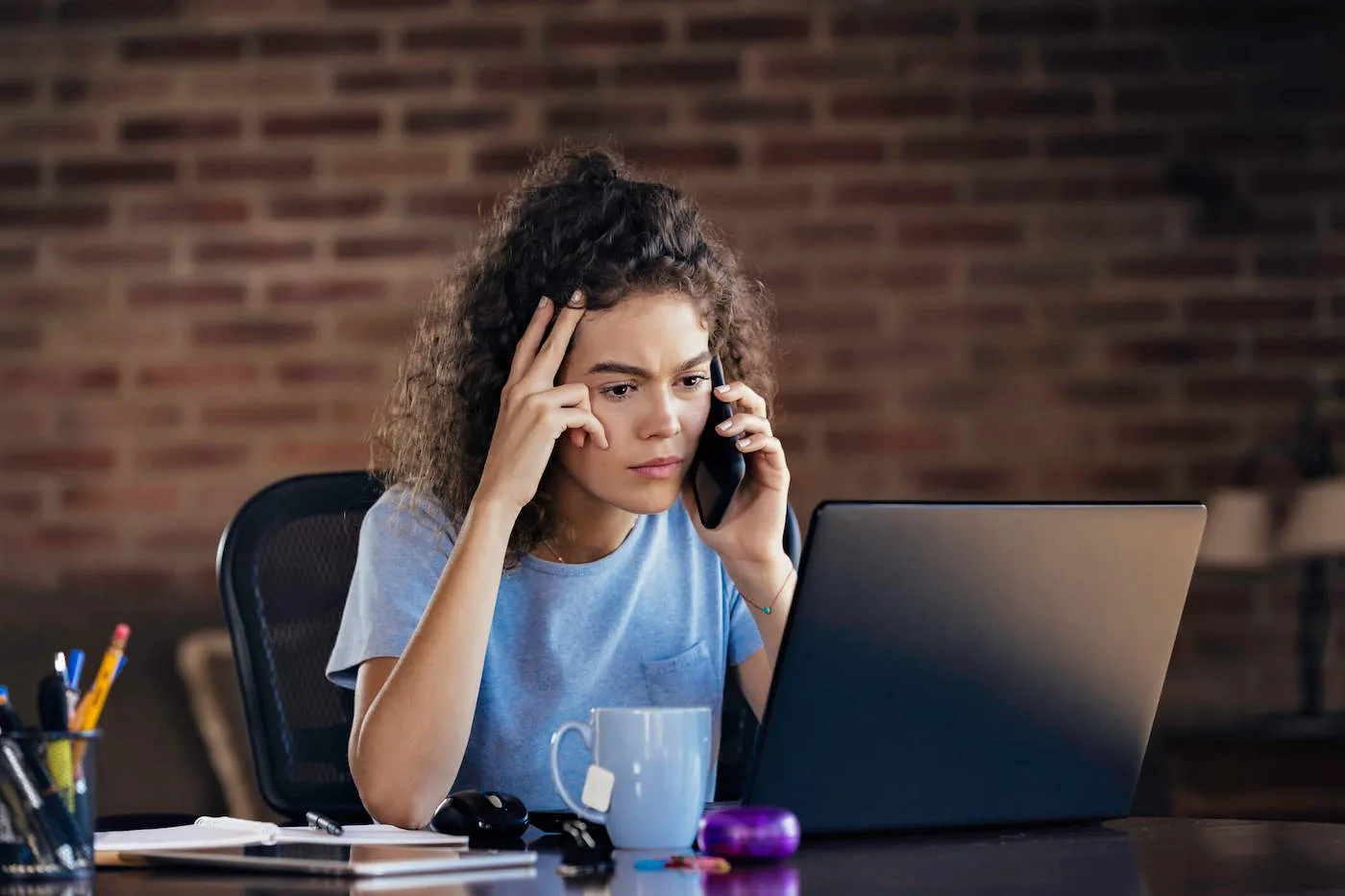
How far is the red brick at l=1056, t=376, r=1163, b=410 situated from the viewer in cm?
298

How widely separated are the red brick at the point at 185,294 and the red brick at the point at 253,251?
0.15 ft

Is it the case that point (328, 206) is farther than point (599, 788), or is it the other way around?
point (328, 206)

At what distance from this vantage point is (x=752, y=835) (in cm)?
102

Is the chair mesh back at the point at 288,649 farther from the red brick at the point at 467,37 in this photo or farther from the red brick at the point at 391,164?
the red brick at the point at 467,37

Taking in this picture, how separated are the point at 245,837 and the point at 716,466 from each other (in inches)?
25.6

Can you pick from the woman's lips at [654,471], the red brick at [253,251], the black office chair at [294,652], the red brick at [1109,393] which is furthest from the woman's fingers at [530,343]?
the red brick at [1109,393]

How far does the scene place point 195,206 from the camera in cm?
301

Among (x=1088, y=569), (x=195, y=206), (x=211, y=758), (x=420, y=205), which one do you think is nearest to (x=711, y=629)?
(x=1088, y=569)

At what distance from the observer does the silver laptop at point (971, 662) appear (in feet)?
3.50

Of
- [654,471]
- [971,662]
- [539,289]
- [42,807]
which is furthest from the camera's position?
[539,289]

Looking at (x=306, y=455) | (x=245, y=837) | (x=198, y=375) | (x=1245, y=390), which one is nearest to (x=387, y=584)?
(x=245, y=837)

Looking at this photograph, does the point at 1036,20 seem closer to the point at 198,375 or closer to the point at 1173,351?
the point at 1173,351

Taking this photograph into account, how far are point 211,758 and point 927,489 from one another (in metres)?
1.39

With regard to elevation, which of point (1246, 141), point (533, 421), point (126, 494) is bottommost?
point (126, 494)
